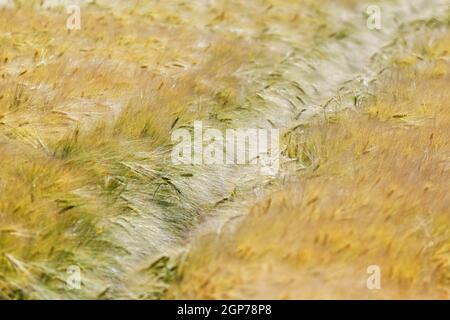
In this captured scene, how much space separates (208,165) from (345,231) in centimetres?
194

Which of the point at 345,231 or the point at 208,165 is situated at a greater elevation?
the point at 208,165

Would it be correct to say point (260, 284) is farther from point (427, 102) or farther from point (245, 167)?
point (427, 102)

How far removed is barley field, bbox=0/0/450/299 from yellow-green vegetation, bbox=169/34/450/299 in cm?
1

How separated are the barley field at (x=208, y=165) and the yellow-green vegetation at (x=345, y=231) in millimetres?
14

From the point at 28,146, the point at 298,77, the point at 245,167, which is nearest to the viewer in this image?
the point at 28,146

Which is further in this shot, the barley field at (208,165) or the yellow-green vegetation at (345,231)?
the barley field at (208,165)

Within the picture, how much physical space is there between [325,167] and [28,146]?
256 centimetres

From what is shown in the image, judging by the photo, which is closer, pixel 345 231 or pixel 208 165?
pixel 345 231

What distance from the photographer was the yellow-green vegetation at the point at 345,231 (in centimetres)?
452

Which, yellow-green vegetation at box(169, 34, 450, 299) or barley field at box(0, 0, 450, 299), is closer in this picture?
yellow-green vegetation at box(169, 34, 450, 299)

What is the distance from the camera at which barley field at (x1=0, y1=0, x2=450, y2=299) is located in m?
4.71

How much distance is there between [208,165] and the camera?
651 centimetres
